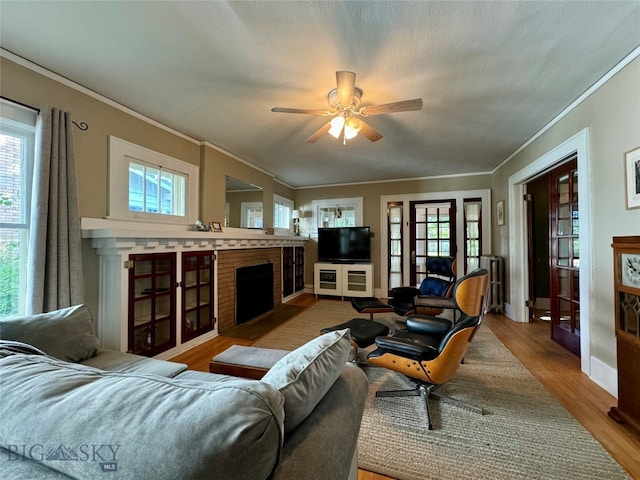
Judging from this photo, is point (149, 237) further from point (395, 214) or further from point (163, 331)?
point (395, 214)

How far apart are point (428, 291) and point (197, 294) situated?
3.06 meters

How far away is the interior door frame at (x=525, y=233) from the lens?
2.19 meters

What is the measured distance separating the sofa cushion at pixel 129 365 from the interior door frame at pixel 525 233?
317 cm

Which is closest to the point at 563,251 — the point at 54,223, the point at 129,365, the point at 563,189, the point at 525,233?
the point at 563,189

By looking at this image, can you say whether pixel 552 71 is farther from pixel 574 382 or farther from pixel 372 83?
pixel 574 382

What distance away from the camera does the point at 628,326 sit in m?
1.65

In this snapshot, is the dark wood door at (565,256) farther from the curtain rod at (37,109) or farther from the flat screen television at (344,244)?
the curtain rod at (37,109)

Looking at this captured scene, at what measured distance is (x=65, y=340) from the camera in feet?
4.96

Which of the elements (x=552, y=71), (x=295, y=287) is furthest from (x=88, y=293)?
(x=552, y=71)

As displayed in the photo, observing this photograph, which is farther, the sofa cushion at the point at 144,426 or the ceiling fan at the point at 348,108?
the ceiling fan at the point at 348,108

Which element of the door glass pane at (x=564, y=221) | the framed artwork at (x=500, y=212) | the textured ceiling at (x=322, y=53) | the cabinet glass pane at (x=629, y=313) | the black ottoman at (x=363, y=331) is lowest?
the black ottoman at (x=363, y=331)

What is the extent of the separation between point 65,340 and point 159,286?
43.7 inches

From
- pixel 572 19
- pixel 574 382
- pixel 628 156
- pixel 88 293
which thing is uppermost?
pixel 572 19

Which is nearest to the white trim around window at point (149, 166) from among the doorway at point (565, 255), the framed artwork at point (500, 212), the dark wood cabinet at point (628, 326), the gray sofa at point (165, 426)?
the gray sofa at point (165, 426)
